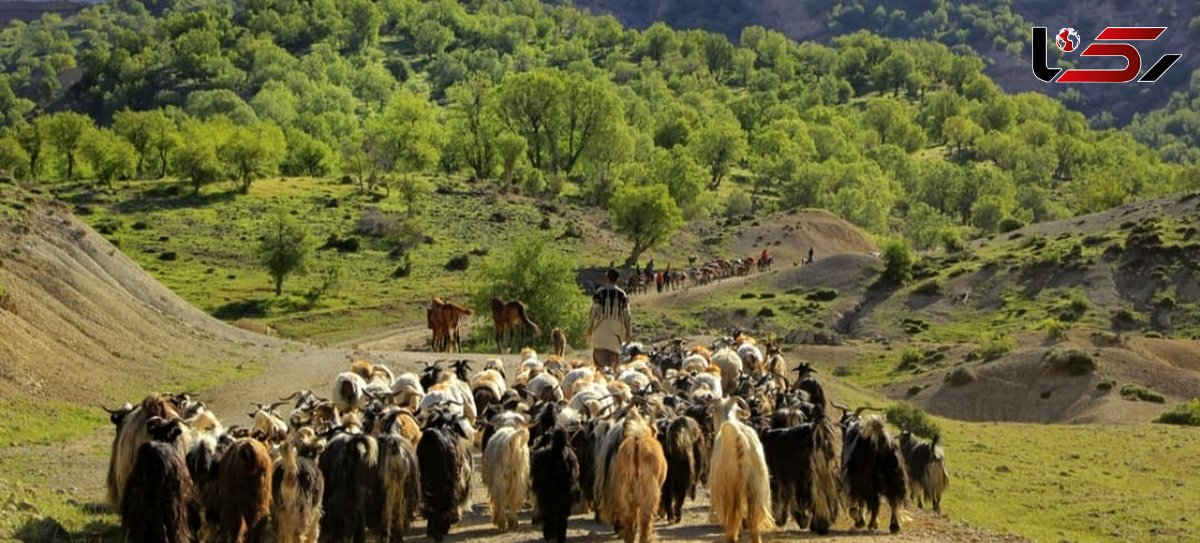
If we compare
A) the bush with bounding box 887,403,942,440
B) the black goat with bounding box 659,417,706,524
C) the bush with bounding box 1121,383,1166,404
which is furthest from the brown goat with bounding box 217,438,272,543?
the bush with bounding box 1121,383,1166,404

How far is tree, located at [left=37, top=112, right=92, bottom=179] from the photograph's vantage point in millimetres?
102938

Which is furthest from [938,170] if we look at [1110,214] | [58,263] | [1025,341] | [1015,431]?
[58,263]

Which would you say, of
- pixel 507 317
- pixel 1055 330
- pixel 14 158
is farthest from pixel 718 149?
pixel 507 317

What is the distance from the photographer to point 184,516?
15102 millimetres

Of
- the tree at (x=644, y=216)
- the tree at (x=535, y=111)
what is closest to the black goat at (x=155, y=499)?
the tree at (x=644, y=216)

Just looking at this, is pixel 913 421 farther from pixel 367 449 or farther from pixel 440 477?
pixel 367 449

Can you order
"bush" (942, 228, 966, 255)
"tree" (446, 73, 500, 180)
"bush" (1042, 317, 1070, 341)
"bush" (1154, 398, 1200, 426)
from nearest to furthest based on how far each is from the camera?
"bush" (1154, 398, 1200, 426) < "bush" (1042, 317, 1070, 341) < "bush" (942, 228, 966, 255) < "tree" (446, 73, 500, 180)

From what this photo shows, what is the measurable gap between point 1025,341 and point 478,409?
1808 inches

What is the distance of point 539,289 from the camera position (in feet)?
187

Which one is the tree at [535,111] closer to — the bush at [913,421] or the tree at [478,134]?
the tree at [478,134]

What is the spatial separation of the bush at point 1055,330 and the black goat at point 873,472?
48.2 metres

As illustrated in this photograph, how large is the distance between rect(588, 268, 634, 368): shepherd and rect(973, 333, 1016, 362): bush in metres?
33.6

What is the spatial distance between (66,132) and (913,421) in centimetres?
7971

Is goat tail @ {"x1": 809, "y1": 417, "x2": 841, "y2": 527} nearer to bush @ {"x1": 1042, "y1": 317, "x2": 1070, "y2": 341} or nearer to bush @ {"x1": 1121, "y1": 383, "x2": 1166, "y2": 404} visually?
bush @ {"x1": 1121, "y1": 383, "x2": 1166, "y2": 404}
